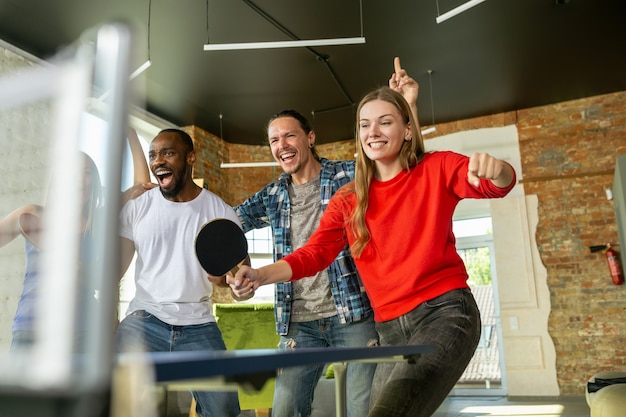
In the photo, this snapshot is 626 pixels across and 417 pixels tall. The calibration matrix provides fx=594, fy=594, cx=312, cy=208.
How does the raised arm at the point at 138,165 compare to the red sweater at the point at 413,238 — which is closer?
the red sweater at the point at 413,238

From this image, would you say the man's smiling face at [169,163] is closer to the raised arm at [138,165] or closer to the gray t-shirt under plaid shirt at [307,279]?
the raised arm at [138,165]

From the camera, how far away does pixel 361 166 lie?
5.98ft

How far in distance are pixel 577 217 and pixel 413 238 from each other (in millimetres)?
6799

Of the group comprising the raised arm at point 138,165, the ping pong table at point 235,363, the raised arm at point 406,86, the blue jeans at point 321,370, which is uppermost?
the raised arm at point 406,86

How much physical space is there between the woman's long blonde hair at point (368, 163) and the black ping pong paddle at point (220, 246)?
0.38m

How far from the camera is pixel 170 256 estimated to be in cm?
236

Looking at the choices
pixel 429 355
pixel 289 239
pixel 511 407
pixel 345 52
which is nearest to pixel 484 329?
pixel 511 407

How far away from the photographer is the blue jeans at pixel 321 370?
2.25 metres

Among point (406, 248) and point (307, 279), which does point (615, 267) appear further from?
point (406, 248)

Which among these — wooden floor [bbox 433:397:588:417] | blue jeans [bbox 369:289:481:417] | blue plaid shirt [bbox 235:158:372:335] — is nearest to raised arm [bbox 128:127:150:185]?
blue plaid shirt [bbox 235:158:372:335]

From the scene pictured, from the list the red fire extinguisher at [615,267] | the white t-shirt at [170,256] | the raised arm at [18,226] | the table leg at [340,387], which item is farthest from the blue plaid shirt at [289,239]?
the red fire extinguisher at [615,267]

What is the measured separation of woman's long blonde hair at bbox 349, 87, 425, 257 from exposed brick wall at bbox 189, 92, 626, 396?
652 cm

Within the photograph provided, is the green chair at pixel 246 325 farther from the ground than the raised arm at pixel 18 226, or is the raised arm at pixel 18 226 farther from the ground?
the raised arm at pixel 18 226

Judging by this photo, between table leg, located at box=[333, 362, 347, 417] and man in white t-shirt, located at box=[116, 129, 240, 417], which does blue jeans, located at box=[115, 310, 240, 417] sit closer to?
man in white t-shirt, located at box=[116, 129, 240, 417]
